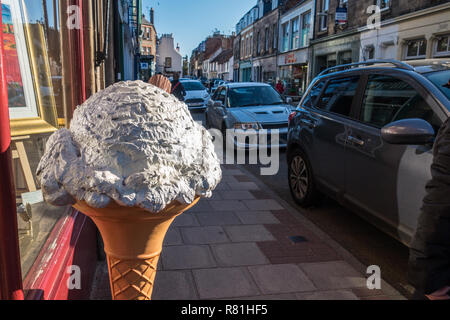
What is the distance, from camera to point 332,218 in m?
4.86

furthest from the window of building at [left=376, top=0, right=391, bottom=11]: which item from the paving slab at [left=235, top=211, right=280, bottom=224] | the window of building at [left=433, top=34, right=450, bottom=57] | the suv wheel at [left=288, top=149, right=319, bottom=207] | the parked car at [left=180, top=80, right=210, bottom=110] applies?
the paving slab at [left=235, top=211, right=280, bottom=224]

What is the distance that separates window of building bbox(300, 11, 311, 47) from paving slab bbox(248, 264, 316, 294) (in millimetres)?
25532

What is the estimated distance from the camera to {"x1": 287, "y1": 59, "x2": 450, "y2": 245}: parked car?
2912 mm

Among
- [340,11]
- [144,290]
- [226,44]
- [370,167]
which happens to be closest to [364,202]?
[370,167]

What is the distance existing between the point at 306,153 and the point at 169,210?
3872mm

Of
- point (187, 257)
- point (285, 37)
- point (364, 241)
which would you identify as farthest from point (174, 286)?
point (285, 37)

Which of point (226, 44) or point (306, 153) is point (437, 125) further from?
point (226, 44)

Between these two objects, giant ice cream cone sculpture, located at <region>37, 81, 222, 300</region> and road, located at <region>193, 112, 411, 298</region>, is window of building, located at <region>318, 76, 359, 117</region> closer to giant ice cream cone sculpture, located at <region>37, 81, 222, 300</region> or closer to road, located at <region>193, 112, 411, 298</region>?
road, located at <region>193, 112, 411, 298</region>

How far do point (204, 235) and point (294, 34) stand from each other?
28406 millimetres

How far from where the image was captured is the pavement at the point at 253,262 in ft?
9.91

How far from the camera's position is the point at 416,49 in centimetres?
1609

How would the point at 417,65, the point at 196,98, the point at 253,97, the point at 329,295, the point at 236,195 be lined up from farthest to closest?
the point at 196,98
the point at 253,97
the point at 236,195
the point at 417,65
the point at 329,295

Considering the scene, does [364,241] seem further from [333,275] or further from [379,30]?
[379,30]
